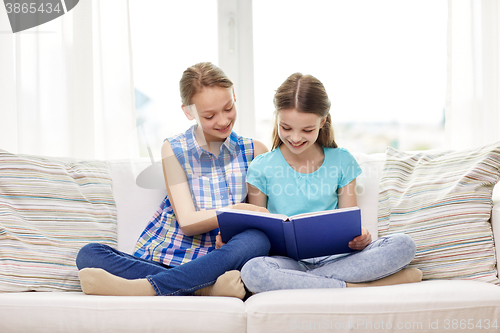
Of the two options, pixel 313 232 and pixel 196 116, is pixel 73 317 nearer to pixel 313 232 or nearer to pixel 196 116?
pixel 313 232

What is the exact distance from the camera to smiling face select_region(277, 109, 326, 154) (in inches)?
61.5

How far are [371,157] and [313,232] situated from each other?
0.66 metres

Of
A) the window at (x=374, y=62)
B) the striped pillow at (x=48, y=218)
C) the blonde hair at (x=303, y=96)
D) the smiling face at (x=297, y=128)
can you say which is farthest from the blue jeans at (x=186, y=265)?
the window at (x=374, y=62)

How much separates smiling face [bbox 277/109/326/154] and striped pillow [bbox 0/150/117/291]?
744 mm

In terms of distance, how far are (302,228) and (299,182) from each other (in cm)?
40

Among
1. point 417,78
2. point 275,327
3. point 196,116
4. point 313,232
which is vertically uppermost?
point 417,78

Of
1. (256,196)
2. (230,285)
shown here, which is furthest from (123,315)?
(256,196)

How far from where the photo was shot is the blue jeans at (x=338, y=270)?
1226mm

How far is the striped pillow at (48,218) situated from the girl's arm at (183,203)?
28 centimetres

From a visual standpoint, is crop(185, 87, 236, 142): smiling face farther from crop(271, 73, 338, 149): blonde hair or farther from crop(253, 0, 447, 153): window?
Answer: crop(253, 0, 447, 153): window

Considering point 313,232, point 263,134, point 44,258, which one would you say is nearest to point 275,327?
point 313,232

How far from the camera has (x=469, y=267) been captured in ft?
4.52

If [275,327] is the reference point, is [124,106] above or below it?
above

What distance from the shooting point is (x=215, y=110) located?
159 centimetres
